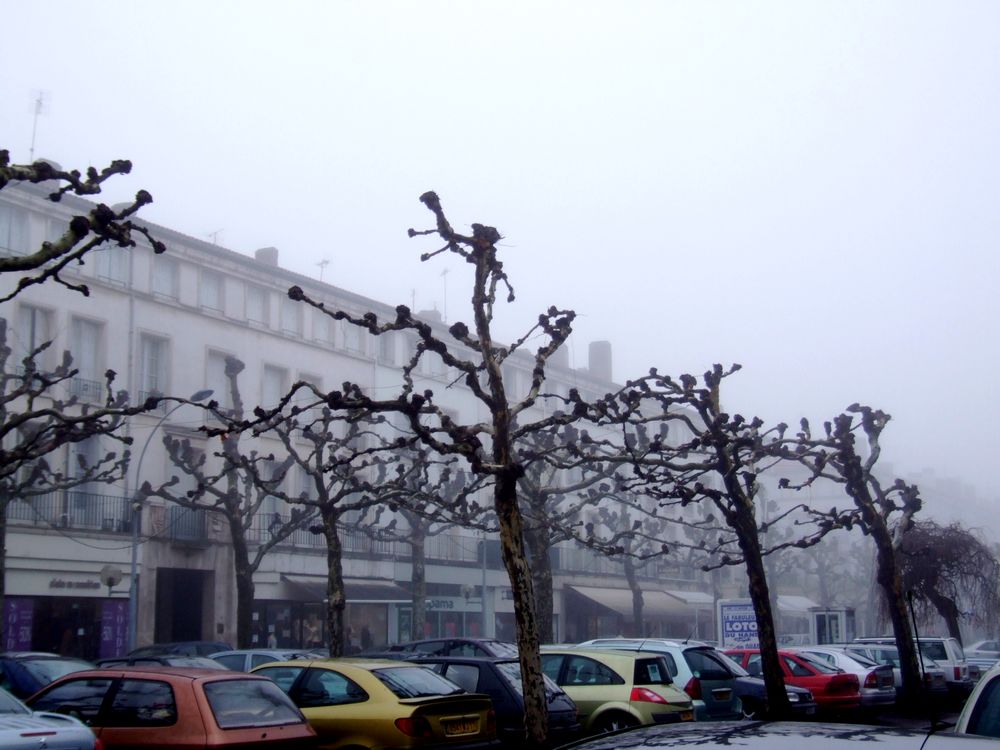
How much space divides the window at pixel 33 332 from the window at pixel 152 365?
374cm

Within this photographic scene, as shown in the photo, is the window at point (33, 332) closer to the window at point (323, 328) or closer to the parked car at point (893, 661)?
the window at point (323, 328)

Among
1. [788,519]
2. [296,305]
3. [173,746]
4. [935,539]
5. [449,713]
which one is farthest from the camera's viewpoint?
[788,519]

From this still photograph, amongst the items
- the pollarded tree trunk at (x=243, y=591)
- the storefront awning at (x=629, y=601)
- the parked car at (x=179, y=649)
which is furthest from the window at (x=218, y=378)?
the storefront awning at (x=629, y=601)

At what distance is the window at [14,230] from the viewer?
36.6 meters

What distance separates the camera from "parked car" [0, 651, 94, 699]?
17562mm

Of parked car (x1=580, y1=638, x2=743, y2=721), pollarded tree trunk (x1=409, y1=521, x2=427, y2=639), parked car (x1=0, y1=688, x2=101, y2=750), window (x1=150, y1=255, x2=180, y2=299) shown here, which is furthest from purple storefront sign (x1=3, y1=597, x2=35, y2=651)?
parked car (x1=0, y1=688, x2=101, y2=750)

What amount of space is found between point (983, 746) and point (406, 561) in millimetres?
47451

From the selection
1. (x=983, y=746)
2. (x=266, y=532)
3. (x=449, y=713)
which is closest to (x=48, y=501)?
(x=266, y=532)

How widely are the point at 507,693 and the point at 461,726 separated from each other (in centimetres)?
214

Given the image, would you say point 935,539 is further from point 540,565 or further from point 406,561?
point 406,561

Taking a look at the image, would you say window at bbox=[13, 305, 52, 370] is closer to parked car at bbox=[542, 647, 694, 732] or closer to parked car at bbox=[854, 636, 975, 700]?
parked car at bbox=[542, 647, 694, 732]

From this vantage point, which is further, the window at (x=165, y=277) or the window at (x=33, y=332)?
the window at (x=165, y=277)

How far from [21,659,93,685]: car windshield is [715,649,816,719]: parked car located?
10.2 metres

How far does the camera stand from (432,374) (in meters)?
53.7
